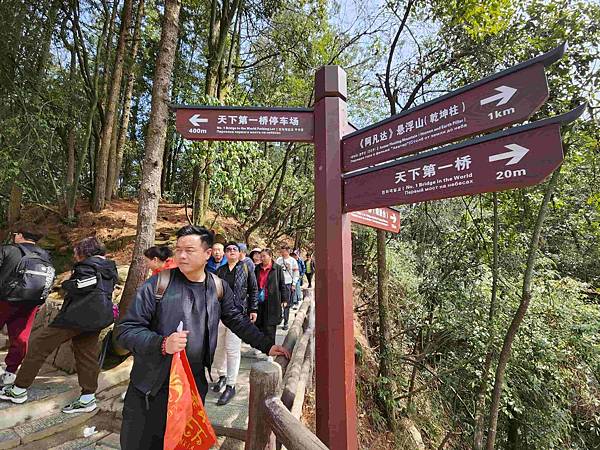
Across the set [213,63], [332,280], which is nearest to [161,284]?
[332,280]

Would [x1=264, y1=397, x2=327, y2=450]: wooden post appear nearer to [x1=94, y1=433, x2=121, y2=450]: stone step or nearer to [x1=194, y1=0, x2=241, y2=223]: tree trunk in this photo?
[x1=94, y1=433, x2=121, y2=450]: stone step

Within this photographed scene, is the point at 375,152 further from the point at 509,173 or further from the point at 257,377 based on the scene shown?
the point at 257,377

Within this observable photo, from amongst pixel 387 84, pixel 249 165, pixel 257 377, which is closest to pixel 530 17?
pixel 387 84

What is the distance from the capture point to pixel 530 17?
5.46m

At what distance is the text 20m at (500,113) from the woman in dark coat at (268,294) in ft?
11.9

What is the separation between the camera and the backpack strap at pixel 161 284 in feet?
6.22

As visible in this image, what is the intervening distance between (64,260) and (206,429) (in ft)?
24.9

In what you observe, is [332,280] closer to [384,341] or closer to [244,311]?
[244,311]

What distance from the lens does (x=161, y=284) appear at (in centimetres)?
193

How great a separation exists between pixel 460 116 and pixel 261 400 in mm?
2020

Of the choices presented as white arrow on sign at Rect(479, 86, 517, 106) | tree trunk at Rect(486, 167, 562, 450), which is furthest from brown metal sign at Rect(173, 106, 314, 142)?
tree trunk at Rect(486, 167, 562, 450)

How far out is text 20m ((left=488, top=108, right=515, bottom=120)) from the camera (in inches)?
73.2

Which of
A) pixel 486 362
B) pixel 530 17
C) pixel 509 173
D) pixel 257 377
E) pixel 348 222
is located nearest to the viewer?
pixel 509 173

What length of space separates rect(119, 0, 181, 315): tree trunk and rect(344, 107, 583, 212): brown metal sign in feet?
10.8
